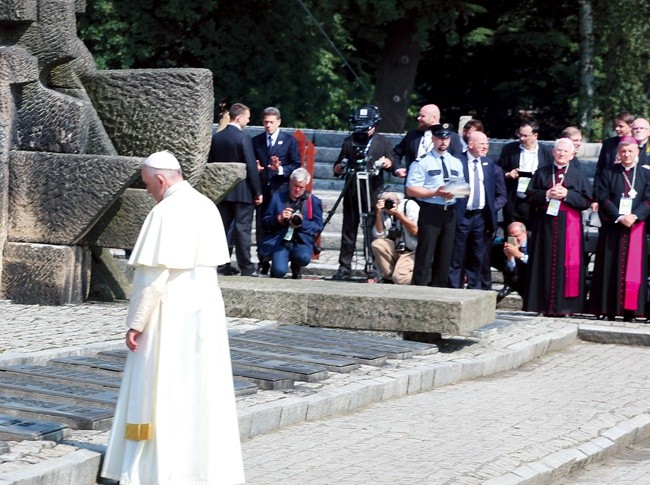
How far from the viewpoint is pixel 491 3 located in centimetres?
4112

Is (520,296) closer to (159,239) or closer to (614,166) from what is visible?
(614,166)

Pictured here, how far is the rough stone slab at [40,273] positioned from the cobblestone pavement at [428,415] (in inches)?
6.5

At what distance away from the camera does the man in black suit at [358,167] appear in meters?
18.3

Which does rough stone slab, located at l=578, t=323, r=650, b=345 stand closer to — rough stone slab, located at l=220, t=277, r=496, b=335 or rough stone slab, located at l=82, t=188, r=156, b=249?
rough stone slab, located at l=220, t=277, r=496, b=335

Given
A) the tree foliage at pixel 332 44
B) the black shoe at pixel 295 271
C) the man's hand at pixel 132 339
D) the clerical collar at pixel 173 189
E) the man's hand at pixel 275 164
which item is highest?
the tree foliage at pixel 332 44

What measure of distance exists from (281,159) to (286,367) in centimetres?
799

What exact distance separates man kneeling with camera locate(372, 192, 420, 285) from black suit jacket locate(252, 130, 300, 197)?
2.13 metres

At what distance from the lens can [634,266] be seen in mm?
16328

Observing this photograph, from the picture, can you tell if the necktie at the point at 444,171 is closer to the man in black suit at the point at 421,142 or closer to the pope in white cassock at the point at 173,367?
the man in black suit at the point at 421,142

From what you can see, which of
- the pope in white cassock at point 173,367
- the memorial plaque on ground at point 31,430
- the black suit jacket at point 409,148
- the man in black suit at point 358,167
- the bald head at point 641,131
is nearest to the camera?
the pope in white cassock at point 173,367

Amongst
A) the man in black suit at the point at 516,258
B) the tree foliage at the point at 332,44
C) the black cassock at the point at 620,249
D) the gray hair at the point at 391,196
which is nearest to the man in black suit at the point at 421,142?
the gray hair at the point at 391,196

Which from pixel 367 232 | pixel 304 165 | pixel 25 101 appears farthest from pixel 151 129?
pixel 304 165

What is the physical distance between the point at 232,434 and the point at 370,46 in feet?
108

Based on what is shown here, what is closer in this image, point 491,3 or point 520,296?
point 520,296
